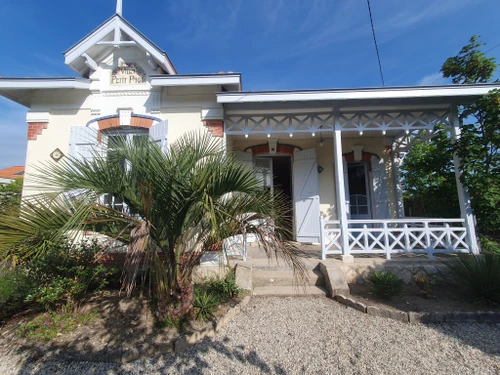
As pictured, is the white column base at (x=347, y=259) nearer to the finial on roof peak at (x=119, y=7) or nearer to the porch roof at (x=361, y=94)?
the porch roof at (x=361, y=94)

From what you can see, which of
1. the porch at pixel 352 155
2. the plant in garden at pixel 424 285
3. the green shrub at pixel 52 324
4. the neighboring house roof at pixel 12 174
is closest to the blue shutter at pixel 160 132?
the porch at pixel 352 155

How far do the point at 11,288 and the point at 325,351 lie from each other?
3.75m

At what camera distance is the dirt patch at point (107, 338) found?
2.55 meters

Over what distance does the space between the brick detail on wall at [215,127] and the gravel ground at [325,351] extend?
3538 mm

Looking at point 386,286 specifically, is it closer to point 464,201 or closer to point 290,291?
point 290,291

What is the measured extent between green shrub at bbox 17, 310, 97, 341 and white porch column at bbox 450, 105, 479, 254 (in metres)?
6.32

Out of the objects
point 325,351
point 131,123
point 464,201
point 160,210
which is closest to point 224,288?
point 325,351

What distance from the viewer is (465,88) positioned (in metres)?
4.80

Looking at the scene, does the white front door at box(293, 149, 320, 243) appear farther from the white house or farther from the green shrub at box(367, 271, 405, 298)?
the green shrub at box(367, 271, 405, 298)

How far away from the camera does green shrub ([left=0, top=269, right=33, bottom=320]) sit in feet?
10.1

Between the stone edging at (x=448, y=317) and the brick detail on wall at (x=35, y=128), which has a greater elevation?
the brick detail on wall at (x=35, y=128)

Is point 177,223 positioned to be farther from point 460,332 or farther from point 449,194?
point 449,194

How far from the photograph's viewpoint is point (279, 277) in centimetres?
430

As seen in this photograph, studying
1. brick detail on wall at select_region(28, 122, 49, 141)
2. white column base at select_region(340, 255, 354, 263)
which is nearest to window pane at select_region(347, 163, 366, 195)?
white column base at select_region(340, 255, 354, 263)
